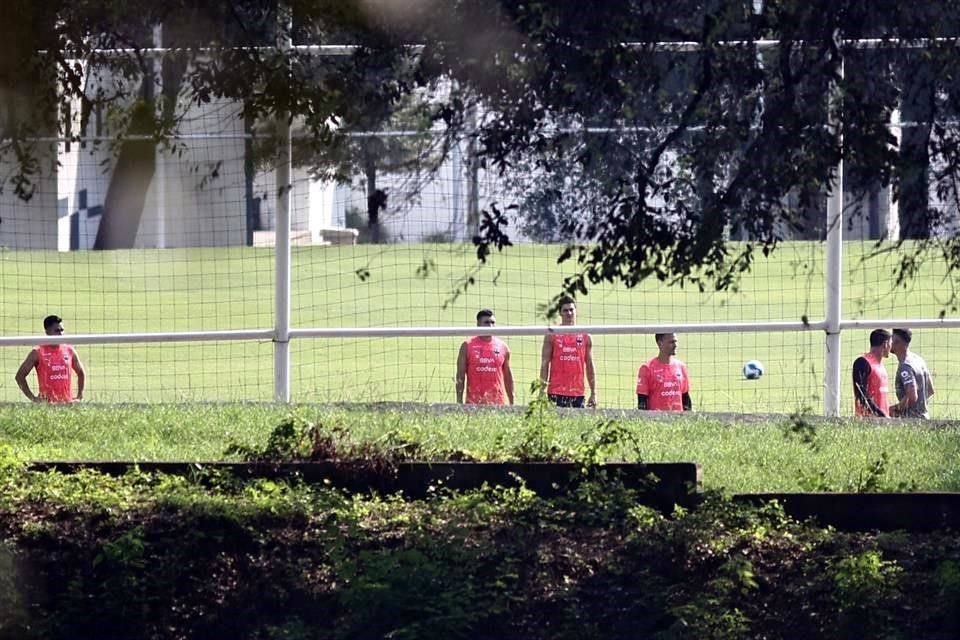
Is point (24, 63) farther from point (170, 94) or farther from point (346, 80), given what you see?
→ point (346, 80)

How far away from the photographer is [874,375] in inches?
529

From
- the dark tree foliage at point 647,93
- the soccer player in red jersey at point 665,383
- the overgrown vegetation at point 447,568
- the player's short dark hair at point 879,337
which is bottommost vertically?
the overgrown vegetation at point 447,568

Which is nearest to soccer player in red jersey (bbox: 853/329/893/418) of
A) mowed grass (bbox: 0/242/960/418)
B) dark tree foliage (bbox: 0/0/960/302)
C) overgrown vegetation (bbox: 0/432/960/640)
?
overgrown vegetation (bbox: 0/432/960/640)

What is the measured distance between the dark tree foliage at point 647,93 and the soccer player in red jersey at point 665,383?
571 cm

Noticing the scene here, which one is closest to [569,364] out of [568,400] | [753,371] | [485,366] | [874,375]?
[568,400]

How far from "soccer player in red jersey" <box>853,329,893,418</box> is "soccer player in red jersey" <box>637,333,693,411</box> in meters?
1.48

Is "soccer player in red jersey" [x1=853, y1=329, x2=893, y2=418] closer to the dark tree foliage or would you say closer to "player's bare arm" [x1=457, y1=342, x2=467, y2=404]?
"player's bare arm" [x1=457, y1=342, x2=467, y2=404]

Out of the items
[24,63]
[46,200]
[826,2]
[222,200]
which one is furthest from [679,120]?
[46,200]

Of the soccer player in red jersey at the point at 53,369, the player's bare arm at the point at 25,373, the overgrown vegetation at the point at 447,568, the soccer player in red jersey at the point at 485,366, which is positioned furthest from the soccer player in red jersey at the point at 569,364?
the overgrown vegetation at the point at 447,568

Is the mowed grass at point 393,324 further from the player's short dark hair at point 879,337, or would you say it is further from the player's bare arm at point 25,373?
the player's short dark hair at point 879,337

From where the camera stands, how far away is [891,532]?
835cm

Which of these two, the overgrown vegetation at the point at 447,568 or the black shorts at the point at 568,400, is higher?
the black shorts at the point at 568,400

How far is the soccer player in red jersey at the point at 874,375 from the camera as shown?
12.9m

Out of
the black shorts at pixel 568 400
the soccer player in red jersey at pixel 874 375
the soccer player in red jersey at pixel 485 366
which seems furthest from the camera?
the black shorts at pixel 568 400
